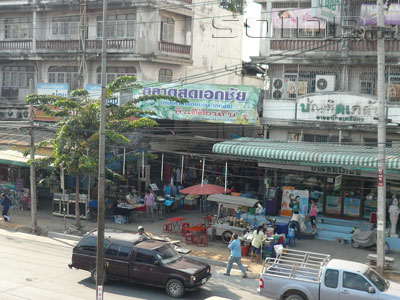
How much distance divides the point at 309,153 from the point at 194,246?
617cm

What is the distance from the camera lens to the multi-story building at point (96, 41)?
31.4 meters

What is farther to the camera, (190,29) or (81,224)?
(190,29)

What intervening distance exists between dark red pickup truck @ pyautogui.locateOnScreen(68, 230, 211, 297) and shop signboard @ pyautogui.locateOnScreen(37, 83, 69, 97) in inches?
662

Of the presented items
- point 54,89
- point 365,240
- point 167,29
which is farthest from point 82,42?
point 365,240

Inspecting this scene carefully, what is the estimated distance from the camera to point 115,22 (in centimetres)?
3231

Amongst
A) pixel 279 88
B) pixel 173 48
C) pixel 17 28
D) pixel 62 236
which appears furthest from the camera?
pixel 17 28

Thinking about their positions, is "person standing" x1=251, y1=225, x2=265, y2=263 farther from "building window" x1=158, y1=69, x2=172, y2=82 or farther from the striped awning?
"building window" x1=158, y1=69, x2=172, y2=82

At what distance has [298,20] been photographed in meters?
25.3

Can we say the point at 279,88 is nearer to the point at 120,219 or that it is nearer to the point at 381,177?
the point at 381,177

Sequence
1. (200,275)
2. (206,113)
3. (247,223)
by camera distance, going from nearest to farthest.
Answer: (200,275) < (247,223) < (206,113)

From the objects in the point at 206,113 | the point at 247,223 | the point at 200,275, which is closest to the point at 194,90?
the point at 206,113

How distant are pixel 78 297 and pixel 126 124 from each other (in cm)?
924

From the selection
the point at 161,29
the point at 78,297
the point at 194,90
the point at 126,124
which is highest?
the point at 161,29

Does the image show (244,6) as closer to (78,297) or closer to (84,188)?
(84,188)
